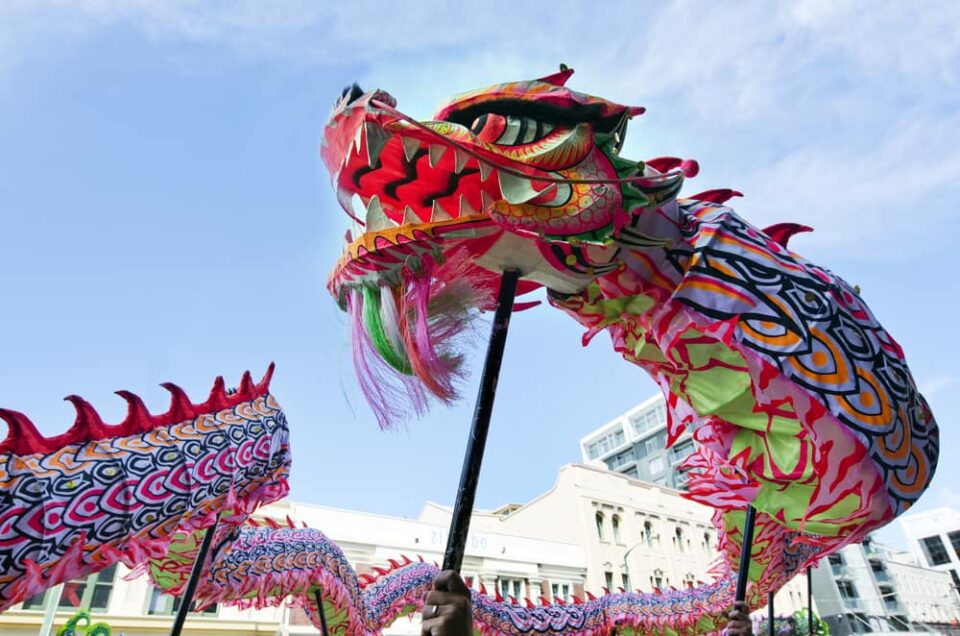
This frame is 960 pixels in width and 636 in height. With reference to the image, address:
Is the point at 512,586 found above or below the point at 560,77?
above

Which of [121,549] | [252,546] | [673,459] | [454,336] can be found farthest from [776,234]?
[673,459]

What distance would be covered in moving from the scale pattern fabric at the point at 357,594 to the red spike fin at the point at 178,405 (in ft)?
6.59

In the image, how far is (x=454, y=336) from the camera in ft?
6.57

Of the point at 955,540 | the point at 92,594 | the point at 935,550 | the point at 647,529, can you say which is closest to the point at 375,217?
the point at 92,594

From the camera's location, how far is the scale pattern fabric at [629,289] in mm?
1854

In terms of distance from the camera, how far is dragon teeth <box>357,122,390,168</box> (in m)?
1.76

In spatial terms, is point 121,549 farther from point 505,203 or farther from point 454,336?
point 505,203

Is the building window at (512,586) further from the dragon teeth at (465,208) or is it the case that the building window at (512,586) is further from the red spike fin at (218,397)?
the dragon teeth at (465,208)

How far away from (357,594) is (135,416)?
4.11m

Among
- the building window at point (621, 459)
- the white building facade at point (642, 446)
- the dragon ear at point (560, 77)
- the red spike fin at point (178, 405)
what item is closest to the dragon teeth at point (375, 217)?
the dragon ear at point (560, 77)

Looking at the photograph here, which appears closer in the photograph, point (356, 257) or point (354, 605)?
point (356, 257)

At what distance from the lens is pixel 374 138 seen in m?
1.78

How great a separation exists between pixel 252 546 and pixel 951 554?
174 feet

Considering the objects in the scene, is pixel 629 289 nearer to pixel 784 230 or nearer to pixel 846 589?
pixel 784 230
